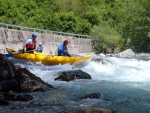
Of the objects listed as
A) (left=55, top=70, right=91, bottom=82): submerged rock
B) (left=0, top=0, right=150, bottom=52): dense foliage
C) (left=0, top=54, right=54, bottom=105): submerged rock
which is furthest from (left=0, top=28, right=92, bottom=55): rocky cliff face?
(left=0, top=54, right=54, bottom=105): submerged rock

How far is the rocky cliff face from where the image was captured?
57.2ft

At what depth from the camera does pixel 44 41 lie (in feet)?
73.6

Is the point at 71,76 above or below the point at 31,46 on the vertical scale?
below

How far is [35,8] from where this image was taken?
126 ft

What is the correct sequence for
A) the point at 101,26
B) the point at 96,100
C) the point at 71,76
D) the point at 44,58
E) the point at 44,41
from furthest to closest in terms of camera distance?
the point at 101,26, the point at 44,41, the point at 44,58, the point at 71,76, the point at 96,100

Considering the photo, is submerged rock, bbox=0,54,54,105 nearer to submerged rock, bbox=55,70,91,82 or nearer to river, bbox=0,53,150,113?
river, bbox=0,53,150,113

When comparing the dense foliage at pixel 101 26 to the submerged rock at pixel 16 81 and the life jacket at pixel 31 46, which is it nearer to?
the life jacket at pixel 31 46

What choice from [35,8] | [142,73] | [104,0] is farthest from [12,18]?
[104,0]

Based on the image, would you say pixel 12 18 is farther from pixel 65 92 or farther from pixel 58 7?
pixel 65 92

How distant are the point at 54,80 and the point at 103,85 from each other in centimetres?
185

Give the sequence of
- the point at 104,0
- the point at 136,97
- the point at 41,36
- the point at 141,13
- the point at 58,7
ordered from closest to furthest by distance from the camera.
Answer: the point at 136,97, the point at 41,36, the point at 141,13, the point at 58,7, the point at 104,0

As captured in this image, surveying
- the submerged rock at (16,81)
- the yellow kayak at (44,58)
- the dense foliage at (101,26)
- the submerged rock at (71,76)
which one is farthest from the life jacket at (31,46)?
the dense foliage at (101,26)

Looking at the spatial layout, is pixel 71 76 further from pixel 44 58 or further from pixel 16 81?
pixel 44 58

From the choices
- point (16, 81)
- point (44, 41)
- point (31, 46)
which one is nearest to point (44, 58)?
point (31, 46)
